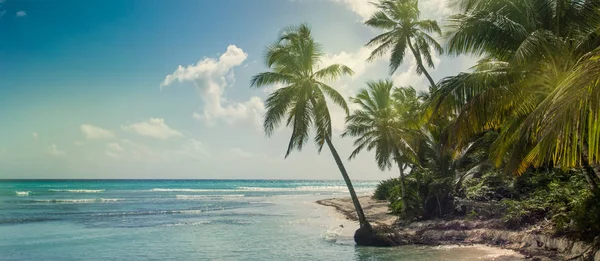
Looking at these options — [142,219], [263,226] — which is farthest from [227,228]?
[142,219]

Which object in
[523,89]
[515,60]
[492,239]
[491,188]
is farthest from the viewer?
[491,188]

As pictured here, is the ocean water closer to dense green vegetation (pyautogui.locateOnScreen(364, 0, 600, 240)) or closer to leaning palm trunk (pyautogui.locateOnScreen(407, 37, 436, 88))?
dense green vegetation (pyautogui.locateOnScreen(364, 0, 600, 240))

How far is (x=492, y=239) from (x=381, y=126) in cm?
845

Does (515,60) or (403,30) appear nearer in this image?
(515,60)

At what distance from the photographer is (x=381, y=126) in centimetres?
2108

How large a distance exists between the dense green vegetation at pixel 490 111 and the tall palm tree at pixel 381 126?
0.06 m

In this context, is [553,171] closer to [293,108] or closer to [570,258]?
[570,258]

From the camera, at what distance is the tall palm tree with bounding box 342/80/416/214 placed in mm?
20766

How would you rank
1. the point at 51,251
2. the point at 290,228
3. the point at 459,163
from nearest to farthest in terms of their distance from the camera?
the point at 51,251, the point at 459,163, the point at 290,228

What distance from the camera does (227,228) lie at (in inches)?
889

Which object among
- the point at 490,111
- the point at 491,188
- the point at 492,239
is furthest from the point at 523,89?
the point at 491,188

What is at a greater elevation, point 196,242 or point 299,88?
point 299,88

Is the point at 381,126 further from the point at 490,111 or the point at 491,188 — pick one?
the point at 490,111

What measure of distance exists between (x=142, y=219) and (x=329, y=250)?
1819 centimetres
